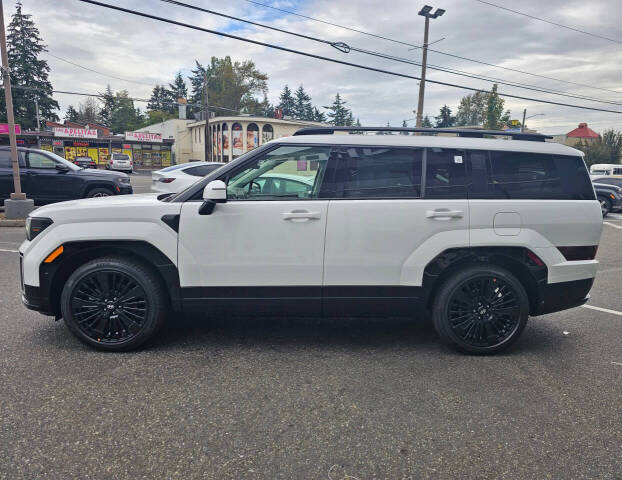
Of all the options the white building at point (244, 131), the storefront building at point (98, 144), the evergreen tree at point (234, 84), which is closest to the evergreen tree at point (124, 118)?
the evergreen tree at point (234, 84)

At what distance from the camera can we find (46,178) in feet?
37.5

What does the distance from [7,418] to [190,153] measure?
58889 millimetres

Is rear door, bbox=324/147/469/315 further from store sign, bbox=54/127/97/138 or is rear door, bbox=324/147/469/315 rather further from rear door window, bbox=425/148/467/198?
store sign, bbox=54/127/97/138

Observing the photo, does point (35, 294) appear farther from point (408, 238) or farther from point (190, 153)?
point (190, 153)

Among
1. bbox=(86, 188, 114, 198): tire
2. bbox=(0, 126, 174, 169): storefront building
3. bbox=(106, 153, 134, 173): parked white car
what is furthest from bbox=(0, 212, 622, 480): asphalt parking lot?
bbox=(0, 126, 174, 169): storefront building

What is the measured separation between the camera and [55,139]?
4678 cm

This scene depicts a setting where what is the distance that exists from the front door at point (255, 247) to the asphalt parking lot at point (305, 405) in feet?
1.60

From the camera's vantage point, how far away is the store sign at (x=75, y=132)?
46094 millimetres

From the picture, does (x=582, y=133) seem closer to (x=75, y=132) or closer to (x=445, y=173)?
(x=75, y=132)

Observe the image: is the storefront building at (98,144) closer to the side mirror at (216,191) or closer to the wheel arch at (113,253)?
the wheel arch at (113,253)

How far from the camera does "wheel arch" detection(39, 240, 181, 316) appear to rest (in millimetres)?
3574

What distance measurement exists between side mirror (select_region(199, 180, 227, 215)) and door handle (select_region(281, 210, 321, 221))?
488 mm

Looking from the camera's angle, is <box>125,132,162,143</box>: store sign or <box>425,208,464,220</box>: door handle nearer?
<box>425,208,464,220</box>: door handle

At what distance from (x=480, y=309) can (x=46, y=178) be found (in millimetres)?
11389
